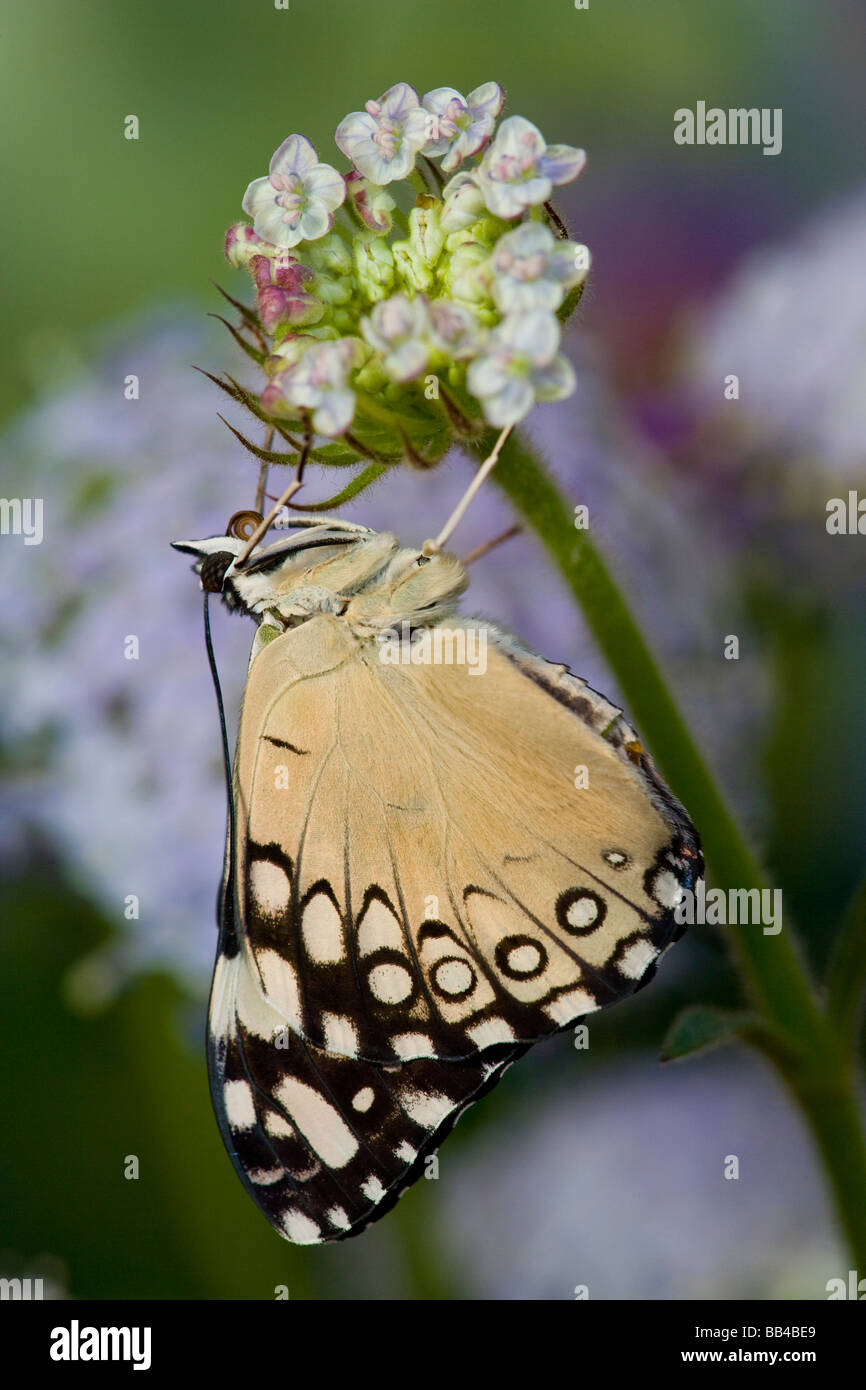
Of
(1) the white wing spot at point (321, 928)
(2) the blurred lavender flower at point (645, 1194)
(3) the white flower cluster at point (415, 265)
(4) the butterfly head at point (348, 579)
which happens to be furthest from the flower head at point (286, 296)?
(2) the blurred lavender flower at point (645, 1194)

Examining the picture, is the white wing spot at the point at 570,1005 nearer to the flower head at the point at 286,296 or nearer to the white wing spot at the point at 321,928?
the white wing spot at the point at 321,928

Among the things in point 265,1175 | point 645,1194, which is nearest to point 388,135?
point 265,1175

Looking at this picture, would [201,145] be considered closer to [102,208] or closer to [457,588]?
[102,208]

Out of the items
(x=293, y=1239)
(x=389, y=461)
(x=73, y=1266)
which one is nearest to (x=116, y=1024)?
(x=73, y=1266)

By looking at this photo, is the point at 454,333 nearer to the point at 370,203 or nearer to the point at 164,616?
the point at 370,203

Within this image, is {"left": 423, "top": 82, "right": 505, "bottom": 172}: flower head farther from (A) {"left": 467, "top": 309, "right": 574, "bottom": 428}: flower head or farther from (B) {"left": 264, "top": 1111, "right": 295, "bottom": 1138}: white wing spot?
(B) {"left": 264, "top": 1111, "right": 295, "bottom": 1138}: white wing spot
